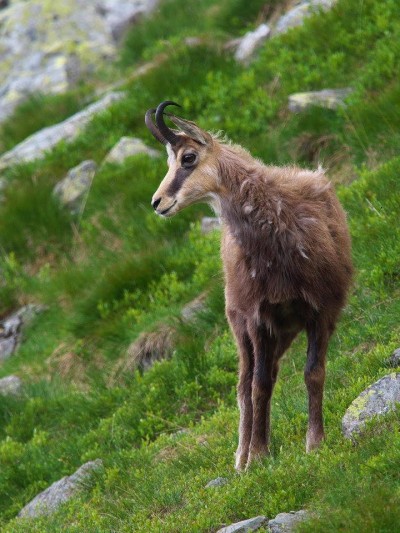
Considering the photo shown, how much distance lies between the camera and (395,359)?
8234 mm

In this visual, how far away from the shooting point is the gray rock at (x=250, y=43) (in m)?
17.0

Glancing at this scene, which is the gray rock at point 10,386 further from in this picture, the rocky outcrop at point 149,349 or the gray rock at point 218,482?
the gray rock at point 218,482

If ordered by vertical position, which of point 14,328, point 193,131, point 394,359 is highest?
point 193,131

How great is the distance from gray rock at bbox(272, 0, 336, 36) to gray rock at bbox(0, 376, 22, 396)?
23.0 ft

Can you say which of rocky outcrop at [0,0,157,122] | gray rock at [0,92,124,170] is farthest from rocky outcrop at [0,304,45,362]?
rocky outcrop at [0,0,157,122]

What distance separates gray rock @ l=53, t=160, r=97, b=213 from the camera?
16.6m

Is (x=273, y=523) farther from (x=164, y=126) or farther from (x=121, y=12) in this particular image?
(x=121, y=12)

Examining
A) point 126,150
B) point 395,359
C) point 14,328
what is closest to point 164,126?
point 395,359

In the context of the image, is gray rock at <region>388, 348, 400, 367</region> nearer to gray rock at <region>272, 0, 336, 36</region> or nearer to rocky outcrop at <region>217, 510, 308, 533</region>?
rocky outcrop at <region>217, 510, 308, 533</region>

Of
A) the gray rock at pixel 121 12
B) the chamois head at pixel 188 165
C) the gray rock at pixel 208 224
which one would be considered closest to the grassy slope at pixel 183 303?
the gray rock at pixel 208 224

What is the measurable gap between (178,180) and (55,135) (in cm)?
1141

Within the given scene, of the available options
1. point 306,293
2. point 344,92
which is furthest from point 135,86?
point 306,293

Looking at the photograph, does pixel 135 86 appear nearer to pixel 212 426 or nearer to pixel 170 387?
pixel 170 387

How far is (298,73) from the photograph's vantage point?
1545cm
